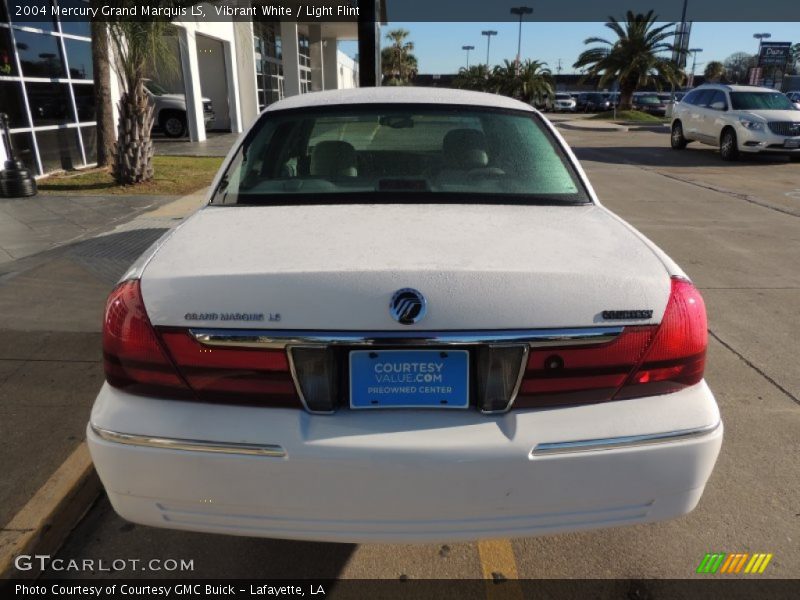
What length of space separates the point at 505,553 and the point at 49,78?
12217 mm

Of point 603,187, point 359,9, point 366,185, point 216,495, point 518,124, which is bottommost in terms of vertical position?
point 603,187

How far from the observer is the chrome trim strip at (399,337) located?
68.0 inches

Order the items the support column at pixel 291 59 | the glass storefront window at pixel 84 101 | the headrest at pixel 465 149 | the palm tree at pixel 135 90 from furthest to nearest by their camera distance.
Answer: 1. the support column at pixel 291 59
2. the glass storefront window at pixel 84 101
3. the palm tree at pixel 135 90
4. the headrest at pixel 465 149

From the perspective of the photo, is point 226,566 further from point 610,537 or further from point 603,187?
point 603,187

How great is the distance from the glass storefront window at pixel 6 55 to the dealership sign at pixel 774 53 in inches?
2453

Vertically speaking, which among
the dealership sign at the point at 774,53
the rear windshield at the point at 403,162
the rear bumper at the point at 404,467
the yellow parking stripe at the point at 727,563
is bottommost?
the yellow parking stripe at the point at 727,563

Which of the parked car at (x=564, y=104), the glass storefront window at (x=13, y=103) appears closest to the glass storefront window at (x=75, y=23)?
the glass storefront window at (x=13, y=103)

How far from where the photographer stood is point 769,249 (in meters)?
7.00

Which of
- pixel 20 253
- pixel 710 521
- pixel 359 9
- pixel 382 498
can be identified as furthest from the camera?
pixel 359 9

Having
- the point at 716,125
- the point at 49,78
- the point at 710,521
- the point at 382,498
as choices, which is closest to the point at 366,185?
the point at 382,498

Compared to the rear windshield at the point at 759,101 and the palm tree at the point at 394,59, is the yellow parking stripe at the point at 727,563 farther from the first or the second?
the palm tree at the point at 394,59

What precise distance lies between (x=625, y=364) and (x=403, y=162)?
1553 millimetres

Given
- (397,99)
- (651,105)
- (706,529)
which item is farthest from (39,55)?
(651,105)

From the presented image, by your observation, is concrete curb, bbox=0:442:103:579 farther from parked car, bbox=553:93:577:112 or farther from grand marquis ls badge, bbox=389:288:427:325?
parked car, bbox=553:93:577:112
